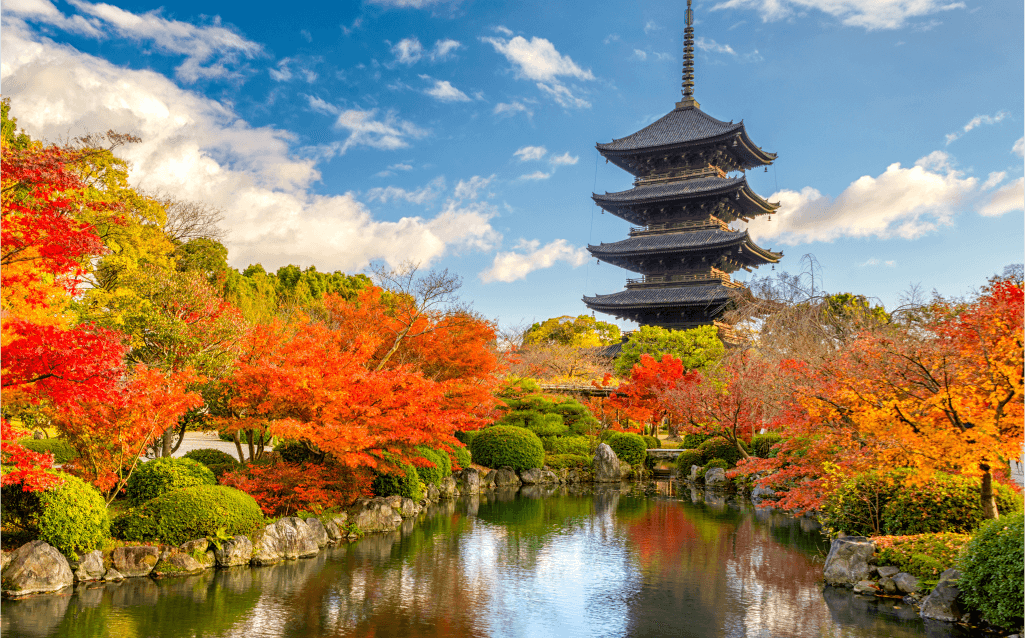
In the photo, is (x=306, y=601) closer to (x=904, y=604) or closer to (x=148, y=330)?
(x=148, y=330)

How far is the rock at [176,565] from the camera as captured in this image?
9406 millimetres

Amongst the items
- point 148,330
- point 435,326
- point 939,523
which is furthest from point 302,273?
point 939,523

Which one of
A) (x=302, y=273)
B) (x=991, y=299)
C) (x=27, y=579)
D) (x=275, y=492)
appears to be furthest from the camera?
(x=302, y=273)

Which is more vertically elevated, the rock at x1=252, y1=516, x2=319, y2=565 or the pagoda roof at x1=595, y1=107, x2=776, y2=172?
the pagoda roof at x1=595, y1=107, x2=776, y2=172

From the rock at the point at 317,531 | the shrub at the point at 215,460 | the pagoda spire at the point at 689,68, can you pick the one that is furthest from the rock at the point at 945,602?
the pagoda spire at the point at 689,68

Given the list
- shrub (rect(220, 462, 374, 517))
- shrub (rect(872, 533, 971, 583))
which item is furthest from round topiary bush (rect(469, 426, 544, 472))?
shrub (rect(872, 533, 971, 583))

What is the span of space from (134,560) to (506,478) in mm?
12696

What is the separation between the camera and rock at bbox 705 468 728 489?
20.8 m

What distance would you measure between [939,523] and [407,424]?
835 cm

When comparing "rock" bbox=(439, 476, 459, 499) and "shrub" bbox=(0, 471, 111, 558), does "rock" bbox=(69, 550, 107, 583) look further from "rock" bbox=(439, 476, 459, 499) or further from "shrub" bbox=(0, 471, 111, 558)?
"rock" bbox=(439, 476, 459, 499)

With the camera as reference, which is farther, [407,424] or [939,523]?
[407,424]

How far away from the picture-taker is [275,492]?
11.9m

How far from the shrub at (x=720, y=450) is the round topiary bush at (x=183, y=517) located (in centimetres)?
1551

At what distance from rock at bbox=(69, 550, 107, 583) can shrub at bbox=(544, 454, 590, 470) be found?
14.8m
